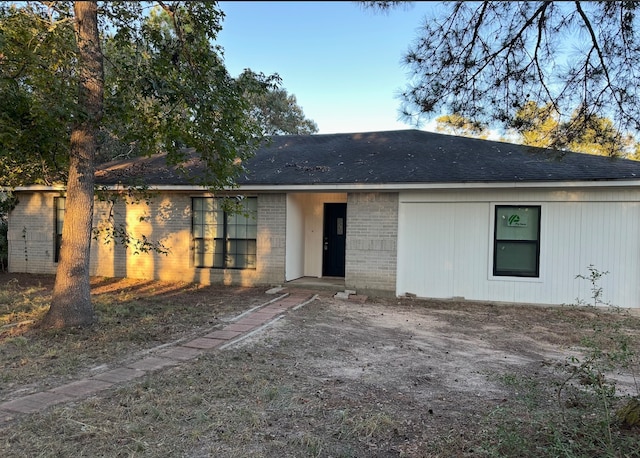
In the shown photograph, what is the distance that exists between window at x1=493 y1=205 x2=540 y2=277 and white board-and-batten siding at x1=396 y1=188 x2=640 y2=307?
0.39 feet

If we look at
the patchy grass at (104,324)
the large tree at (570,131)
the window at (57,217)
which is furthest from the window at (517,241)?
the window at (57,217)

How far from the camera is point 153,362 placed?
507cm

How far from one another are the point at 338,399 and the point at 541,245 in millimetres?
7106

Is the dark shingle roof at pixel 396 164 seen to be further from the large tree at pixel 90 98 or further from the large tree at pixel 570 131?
the large tree at pixel 570 131

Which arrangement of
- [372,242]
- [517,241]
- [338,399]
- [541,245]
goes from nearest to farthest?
[338,399] < [541,245] < [517,241] < [372,242]

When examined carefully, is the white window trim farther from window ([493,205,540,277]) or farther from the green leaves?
the green leaves

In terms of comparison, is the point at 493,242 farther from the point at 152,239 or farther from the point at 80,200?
the point at 152,239

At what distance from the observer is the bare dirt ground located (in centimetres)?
314

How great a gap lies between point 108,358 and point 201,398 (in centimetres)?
194

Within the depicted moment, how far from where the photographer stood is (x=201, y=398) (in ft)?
13.1

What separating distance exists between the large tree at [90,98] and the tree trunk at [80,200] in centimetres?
2

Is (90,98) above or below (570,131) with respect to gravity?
above

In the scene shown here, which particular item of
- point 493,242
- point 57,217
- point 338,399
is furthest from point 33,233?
point 493,242

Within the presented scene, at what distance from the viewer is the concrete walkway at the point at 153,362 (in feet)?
12.7
